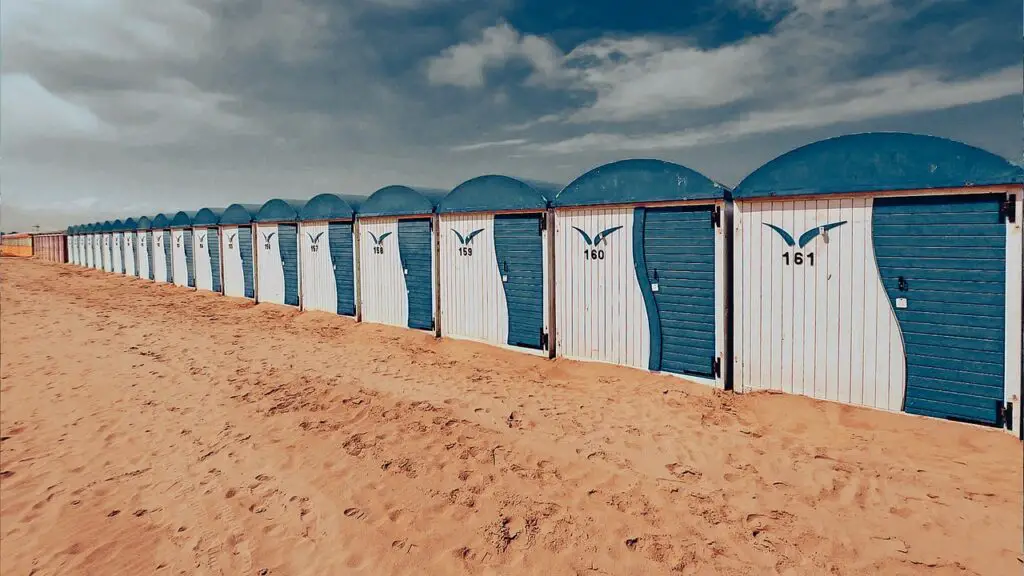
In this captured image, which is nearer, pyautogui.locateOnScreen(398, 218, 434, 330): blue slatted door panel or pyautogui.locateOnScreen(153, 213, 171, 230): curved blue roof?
pyautogui.locateOnScreen(398, 218, 434, 330): blue slatted door panel

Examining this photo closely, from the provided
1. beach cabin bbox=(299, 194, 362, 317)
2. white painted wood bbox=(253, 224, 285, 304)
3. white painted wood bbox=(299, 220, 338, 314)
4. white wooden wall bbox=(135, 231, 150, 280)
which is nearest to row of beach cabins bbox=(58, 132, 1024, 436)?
beach cabin bbox=(299, 194, 362, 317)

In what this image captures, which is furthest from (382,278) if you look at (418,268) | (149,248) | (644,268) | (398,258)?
(149,248)

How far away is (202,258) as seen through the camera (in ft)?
65.1

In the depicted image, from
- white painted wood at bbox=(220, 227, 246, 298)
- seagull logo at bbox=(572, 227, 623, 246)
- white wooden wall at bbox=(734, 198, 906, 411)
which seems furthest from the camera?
white painted wood at bbox=(220, 227, 246, 298)

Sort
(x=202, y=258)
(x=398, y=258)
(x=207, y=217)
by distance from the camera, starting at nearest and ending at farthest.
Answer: (x=398, y=258)
(x=207, y=217)
(x=202, y=258)

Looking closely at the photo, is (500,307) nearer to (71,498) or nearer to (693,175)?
(693,175)

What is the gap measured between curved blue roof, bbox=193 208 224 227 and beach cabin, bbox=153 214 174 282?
365 centimetres

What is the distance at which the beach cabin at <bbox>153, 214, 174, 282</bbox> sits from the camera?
2289 cm

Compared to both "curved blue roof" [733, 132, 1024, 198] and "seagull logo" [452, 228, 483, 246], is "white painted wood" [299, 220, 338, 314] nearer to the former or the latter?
"seagull logo" [452, 228, 483, 246]

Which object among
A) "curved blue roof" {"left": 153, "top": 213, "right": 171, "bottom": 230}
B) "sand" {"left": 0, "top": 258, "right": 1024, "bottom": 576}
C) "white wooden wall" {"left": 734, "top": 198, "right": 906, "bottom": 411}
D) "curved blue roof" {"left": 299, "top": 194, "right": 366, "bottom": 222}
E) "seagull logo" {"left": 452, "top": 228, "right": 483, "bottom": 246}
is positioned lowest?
"sand" {"left": 0, "top": 258, "right": 1024, "bottom": 576}

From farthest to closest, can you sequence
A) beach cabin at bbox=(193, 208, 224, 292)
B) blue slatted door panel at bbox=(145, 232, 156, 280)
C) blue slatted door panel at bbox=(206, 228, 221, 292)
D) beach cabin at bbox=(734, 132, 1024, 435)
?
1. blue slatted door panel at bbox=(145, 232, 156, 280)
2. beach cabin at bbox=(193, 208, 224, 292)
3. blue slatted door panel at bbox=(206, 228, 221, 292)
4. beach cabin at bbox=(734, 132, 1024, 435)

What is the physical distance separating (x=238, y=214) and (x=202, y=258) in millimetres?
4022

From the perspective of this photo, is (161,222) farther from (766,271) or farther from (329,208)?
(766,271)

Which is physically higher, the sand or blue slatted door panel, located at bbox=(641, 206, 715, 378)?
blue slatted door panel, located at bbox=(641, 206, 715, 378)
